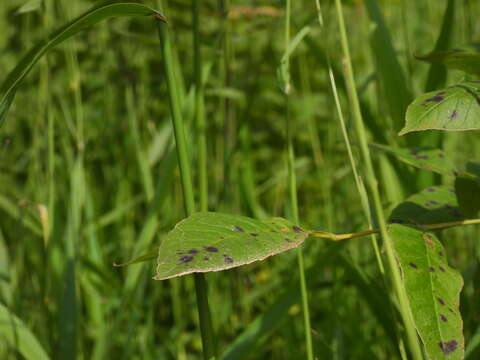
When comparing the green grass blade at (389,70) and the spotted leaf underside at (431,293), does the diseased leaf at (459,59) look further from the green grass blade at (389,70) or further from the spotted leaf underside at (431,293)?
the green grass blade at (389,70)

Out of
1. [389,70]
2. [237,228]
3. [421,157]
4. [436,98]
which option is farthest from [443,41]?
[237,228]

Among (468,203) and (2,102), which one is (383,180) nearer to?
(468,203)

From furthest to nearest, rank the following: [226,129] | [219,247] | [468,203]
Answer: [226,129] → [468,203] → [219,247]

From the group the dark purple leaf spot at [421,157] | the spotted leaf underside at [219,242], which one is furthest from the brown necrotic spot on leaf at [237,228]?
the dark purple leaf spot at [421,157]

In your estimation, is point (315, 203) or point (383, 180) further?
point (315, 203)

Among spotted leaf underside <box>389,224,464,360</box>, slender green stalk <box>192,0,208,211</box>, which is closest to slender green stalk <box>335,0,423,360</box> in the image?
spotted leaf underside <box>389,224,464,360</box>

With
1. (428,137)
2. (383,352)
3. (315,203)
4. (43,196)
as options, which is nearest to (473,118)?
(428,137)
